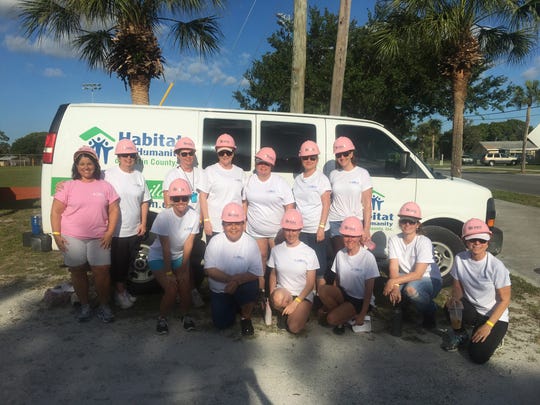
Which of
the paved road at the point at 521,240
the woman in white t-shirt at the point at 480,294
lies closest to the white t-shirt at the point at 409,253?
the woman in white t-shirt at the point at 480,294

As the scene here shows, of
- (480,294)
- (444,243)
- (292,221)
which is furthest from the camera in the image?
(444,243)

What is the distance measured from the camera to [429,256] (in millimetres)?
3828

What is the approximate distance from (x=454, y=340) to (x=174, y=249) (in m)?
2.62

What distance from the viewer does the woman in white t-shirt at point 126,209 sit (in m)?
3.98

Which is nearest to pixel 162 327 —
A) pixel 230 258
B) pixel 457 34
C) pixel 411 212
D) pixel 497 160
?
pixel 230 258

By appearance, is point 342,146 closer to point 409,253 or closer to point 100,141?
point 409,253

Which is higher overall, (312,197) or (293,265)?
(312,197)

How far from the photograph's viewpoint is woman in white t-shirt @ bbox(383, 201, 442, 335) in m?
3.79

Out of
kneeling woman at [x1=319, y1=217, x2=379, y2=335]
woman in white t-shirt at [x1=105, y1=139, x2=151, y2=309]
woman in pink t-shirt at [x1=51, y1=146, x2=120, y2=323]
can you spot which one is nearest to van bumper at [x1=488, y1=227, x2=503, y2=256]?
kneeling woman at [x1=319, y1=217, x2=379, y2=335]

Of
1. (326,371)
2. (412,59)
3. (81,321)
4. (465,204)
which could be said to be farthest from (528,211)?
(81,321)

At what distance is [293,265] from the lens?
372 centimetres

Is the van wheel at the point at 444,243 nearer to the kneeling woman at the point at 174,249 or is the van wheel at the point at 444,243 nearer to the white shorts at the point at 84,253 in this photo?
the kneeling woman at the point at 174,249

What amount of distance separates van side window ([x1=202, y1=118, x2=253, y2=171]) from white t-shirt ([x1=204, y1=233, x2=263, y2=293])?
48.8 inches

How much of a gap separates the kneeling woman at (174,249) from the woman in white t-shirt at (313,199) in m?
1.10
